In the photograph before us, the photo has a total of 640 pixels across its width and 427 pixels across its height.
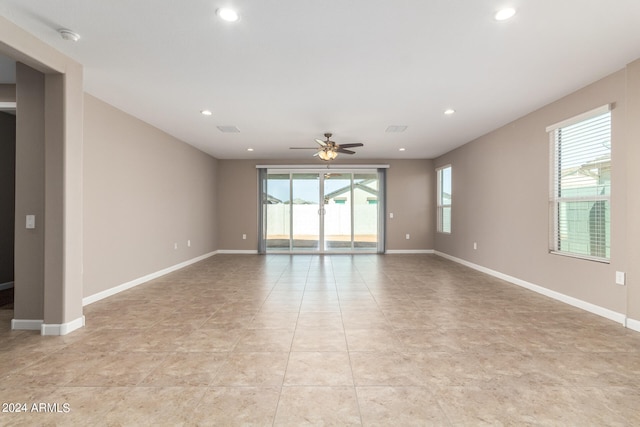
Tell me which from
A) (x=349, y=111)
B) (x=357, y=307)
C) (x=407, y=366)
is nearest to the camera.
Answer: (x=407, y=366)

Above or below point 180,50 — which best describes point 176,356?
below

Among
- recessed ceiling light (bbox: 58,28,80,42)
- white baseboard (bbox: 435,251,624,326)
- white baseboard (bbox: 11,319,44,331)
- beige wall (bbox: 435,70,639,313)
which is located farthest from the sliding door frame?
recessed ceiling light (bbox: 58,28,80,42)

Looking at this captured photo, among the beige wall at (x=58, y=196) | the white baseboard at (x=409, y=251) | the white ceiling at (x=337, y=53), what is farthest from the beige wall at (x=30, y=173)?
the white baseboard at (x=409, y=251)

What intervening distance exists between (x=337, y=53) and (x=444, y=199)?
19.5ft

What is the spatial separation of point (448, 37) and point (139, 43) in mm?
2574

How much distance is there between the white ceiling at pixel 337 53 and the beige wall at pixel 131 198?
42 cm

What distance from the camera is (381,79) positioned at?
3373mm

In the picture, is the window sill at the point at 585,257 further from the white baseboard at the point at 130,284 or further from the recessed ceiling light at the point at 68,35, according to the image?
the white baseboard at the point at 130,284

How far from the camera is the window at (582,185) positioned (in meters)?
3.42

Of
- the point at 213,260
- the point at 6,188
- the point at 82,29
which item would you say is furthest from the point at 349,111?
the point at 6,188

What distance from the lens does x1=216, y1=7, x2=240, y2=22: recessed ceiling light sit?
2223 mm

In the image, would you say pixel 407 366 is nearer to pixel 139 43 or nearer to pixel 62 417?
pixel 62 417

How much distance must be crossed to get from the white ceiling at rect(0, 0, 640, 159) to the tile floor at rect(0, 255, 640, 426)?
2527 millimetres

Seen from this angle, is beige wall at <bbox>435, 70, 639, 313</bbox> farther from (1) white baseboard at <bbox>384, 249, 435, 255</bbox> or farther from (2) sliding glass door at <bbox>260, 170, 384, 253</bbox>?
(2) sliding glass door at <bbox>260, 170, 384, 253</bbox>
